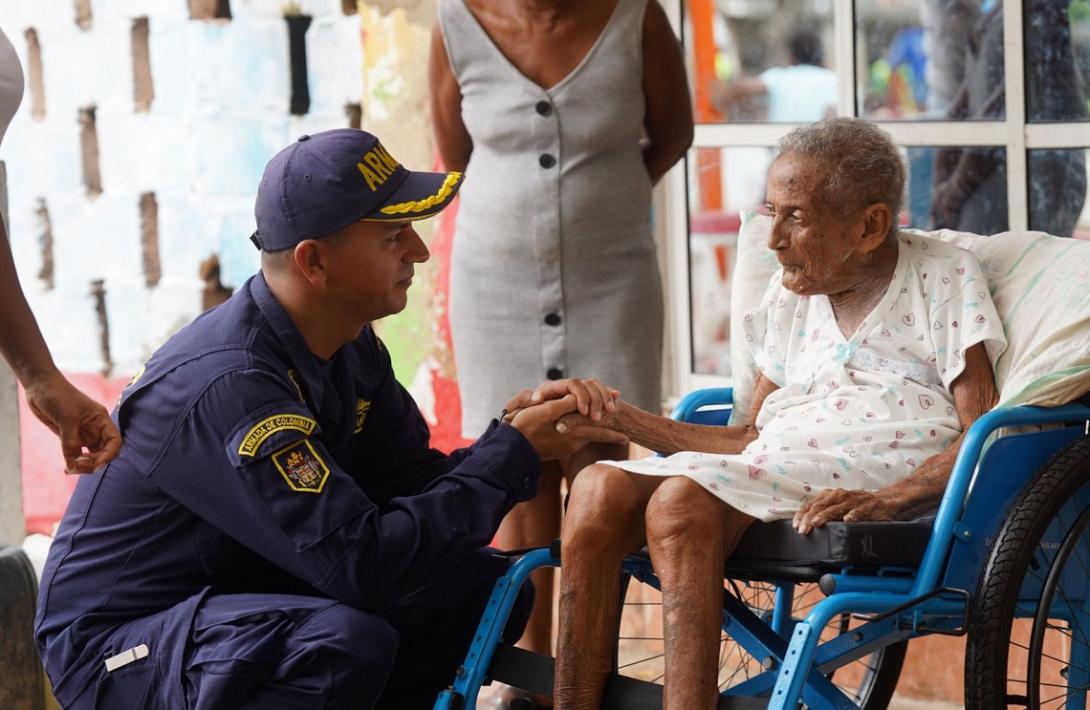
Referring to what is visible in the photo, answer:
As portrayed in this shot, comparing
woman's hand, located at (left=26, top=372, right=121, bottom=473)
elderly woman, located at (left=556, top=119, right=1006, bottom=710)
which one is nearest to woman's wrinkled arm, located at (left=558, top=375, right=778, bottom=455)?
elderly woman, located at (left=556, top=119, right=1006, bottom=710)

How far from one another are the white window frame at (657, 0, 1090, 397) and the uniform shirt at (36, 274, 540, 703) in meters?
1.54

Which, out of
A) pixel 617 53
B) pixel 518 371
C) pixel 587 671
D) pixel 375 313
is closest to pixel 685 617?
pixel 587 671

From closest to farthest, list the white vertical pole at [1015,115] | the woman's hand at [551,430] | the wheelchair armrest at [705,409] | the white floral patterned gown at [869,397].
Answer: the white floral patterned gown at [869,397]
the woman's hand at [551,430]
the wheelchair armrest at [705,409]
the white vertical pole at [1015,115]

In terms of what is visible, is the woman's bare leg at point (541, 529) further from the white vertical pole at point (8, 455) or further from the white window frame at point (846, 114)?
the white vertical pole at point (8, 455)

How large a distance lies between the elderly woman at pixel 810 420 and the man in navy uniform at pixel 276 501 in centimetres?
21

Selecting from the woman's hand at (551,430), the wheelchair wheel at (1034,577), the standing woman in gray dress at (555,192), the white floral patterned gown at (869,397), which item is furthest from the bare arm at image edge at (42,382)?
the wheelchair wheel at (1034,577)

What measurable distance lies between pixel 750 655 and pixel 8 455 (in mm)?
1754

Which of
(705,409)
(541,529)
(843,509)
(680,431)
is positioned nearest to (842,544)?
(843,509)

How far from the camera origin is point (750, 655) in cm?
326

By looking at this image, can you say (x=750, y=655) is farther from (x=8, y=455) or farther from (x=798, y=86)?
(x=8, y=455)

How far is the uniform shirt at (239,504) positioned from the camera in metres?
2.46

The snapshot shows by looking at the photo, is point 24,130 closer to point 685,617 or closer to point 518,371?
point 518,371

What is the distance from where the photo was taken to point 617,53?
3.39 meters

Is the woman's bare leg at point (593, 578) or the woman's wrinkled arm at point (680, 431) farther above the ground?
the woman's wrinkled arm at point (680, 431)
